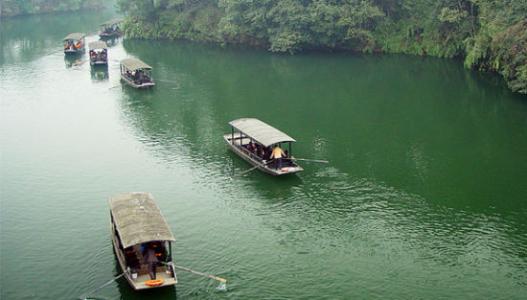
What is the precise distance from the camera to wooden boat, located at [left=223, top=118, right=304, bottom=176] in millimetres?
34000

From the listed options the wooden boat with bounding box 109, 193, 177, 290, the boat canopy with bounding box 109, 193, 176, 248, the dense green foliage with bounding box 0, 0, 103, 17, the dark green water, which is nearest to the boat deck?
the wooden boat with bounding box 109, 193, 177, 290

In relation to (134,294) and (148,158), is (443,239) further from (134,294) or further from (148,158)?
(148,158)

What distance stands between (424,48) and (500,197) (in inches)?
1569

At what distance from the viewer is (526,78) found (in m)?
46.8

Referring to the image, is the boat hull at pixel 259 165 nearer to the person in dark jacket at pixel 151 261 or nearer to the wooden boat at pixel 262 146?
the wooden boat at pixel 262 146

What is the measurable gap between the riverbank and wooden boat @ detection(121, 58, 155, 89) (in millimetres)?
61200

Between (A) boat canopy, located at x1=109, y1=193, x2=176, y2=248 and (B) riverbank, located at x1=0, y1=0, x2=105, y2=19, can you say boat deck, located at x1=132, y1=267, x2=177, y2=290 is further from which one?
(B) riverbank, located at x1=0, y1=0, x2=105, y2=19

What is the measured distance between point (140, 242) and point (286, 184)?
12.2m

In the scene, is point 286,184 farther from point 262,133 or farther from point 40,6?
point 40,6

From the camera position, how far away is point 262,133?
35500mm

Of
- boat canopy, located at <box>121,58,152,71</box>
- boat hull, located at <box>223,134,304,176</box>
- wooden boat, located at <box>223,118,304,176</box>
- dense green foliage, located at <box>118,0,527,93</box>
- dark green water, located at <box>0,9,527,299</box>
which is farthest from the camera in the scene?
dense green foliage, located at <box>118,0,527,93</box>

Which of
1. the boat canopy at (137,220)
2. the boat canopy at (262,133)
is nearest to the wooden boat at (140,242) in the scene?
the boat canopy at (137,220)

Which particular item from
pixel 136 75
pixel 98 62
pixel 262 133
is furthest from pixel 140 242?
pixel 98 62

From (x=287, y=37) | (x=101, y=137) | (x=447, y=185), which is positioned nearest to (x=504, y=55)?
(x=447, y=185)
